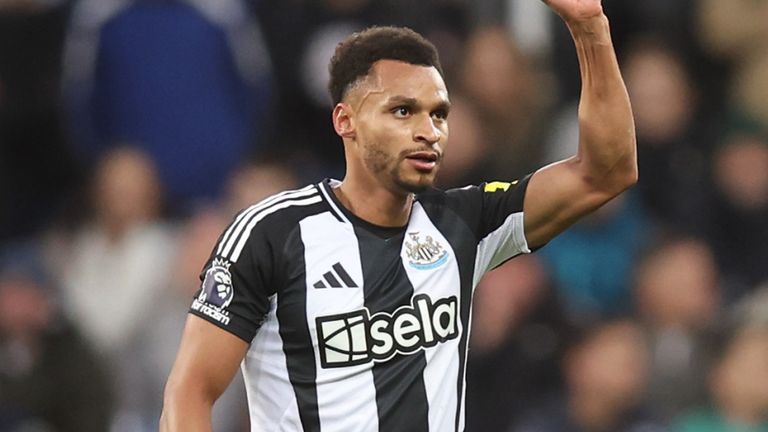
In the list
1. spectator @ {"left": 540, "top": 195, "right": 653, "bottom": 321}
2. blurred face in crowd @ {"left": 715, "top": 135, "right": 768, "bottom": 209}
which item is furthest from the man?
blurred face in crowd @ {"left": 715, "top": 135, "right": 768, "bottom": 209}

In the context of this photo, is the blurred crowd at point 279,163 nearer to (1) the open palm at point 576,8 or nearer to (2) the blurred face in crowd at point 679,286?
(2) the blurred face in crowd at point 679,286

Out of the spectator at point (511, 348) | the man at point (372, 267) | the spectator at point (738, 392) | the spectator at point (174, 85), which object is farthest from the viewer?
the spectator at point (174, 85)

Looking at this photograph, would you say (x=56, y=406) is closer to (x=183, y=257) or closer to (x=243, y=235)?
(x=183, y=257)

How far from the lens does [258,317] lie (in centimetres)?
481

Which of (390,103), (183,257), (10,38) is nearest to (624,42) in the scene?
(183,257)

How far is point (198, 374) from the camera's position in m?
4.70

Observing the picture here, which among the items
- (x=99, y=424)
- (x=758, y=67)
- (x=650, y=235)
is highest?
(x=758, y=67)

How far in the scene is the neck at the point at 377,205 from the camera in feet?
16.6

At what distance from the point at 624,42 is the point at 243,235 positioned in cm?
507

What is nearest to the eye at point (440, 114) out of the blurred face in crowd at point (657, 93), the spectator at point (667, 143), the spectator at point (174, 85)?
the spectator at point (667, 143)

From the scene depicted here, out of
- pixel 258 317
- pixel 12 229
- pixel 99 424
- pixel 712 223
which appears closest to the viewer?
pixel 258 317

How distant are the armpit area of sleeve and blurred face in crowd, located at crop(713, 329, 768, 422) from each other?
3425mm

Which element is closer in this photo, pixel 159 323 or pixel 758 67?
pixel 159 323

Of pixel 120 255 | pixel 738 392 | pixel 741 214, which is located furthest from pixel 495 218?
pixel 120 255
